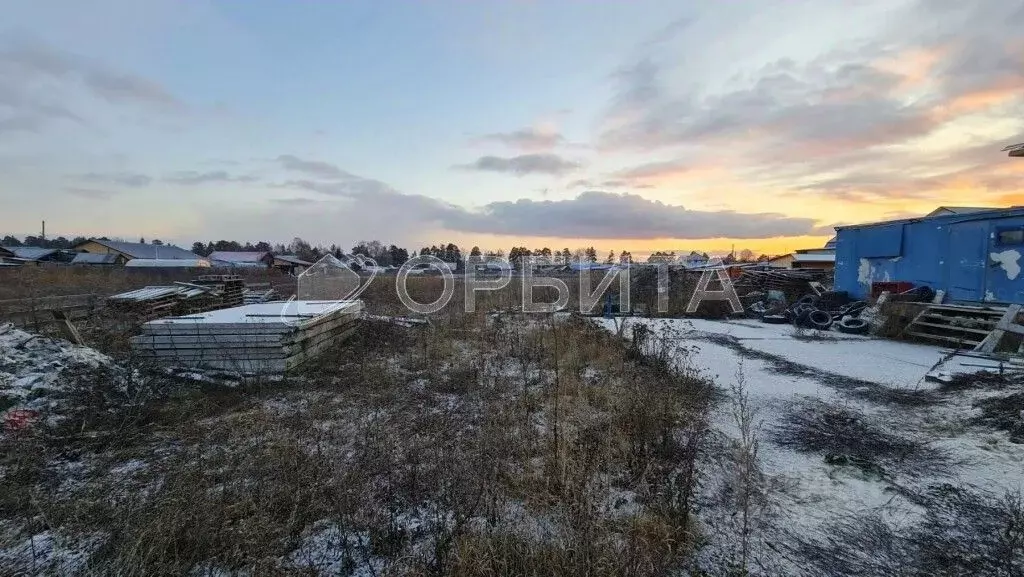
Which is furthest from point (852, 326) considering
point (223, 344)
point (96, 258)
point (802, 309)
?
point (96, 258)

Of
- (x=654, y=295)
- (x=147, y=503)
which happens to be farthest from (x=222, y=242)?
(x=147, y=503)

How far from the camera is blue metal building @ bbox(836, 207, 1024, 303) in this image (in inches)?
364

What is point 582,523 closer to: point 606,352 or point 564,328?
point 606,352

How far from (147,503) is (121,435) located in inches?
75.5

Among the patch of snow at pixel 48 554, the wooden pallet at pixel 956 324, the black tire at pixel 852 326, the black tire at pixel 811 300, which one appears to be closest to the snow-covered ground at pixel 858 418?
the wooden pallet at pixel 956 324

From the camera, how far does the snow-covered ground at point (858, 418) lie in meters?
3.02

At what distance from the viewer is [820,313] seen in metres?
11.3

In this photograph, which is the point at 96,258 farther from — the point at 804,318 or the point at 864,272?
the point at 864,272

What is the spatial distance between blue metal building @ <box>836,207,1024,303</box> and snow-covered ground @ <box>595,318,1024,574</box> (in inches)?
116

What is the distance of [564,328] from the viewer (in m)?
9.95

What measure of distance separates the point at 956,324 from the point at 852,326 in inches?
70.8

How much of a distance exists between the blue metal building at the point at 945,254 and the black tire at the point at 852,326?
221 centimetres

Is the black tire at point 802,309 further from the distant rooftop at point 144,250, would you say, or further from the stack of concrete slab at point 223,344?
the distant rooftop at point 144,250
